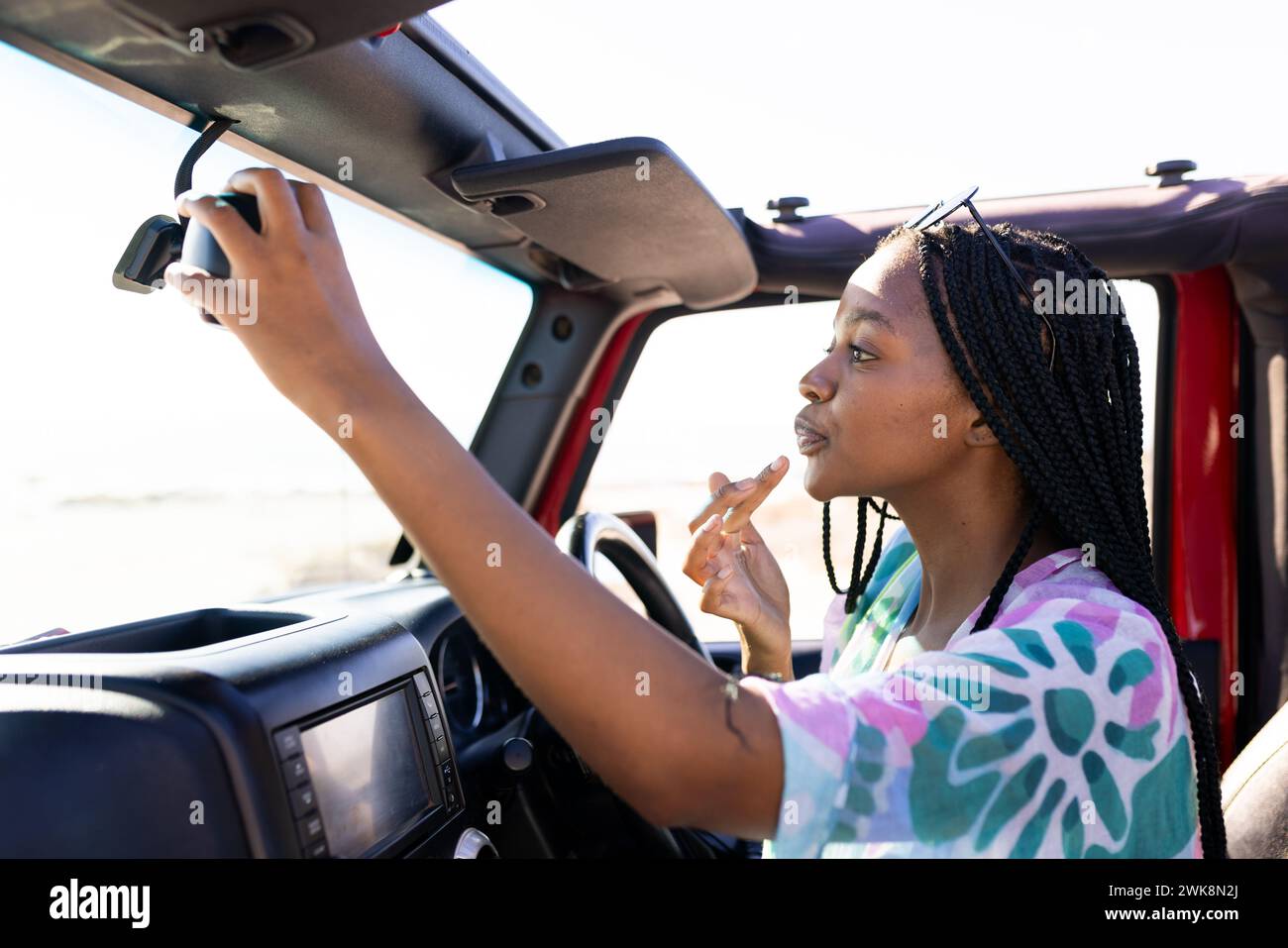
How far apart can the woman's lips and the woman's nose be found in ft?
0.13

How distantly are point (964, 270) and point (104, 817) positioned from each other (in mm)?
1183

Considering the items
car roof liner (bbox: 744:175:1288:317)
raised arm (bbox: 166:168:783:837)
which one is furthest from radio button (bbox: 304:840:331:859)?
car roof liner (bbox: 744:175:1288:317)

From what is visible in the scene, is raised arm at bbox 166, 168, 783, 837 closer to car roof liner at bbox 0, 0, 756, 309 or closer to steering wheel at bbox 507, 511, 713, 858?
car roof liner at bbox 0, 0, 756, 309

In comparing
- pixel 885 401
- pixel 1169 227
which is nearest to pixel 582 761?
pixel 885 401

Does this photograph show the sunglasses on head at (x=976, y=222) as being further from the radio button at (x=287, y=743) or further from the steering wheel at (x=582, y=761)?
the radio button at (x=287, y=743)

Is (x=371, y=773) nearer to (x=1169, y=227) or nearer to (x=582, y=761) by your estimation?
(x=582, y=761)

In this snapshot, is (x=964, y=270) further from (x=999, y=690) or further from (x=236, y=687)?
(x=236, y=687)

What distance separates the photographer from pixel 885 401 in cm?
118

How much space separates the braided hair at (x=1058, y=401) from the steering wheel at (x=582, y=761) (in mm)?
627

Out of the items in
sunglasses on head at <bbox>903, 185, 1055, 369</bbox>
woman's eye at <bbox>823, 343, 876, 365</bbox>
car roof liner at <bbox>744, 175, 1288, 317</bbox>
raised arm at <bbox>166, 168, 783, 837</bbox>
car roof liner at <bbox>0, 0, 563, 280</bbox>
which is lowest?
raised arm at <bbox>166, 168, 783, 837</bbox>

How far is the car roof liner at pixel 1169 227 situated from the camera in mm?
2115

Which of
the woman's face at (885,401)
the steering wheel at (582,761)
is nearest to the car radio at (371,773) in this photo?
the steering wheel at (582,761)

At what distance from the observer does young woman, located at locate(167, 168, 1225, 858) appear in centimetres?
72
